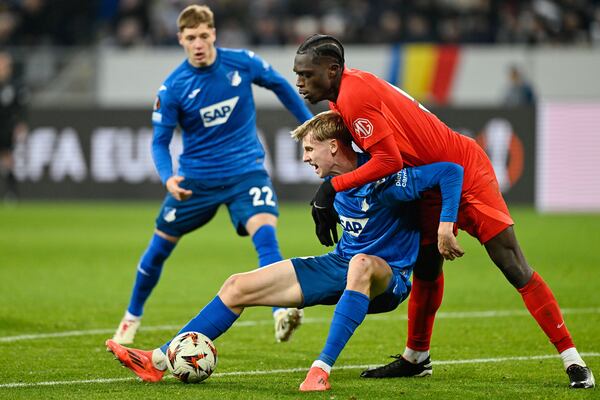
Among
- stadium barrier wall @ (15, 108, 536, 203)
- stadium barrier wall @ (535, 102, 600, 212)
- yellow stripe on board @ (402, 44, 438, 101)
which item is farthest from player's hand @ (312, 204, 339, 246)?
yellow stripe on board @ (402, 44, 438, 101)

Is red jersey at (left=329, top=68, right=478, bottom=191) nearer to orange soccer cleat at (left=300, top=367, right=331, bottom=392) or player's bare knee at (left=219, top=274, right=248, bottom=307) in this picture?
player's bare knee at (left=219, top=274, right=248, bottom=307)

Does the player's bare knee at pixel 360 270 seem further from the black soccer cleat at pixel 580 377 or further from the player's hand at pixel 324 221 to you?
the black soccer cleat at pixel 580 377

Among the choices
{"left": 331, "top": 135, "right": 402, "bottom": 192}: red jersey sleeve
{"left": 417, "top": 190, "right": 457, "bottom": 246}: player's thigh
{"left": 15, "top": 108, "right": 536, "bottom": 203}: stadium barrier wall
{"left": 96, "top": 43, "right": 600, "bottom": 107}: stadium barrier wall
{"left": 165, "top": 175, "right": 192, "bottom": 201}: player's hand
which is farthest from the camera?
{"left": 96, "top": 43, "right": 600, "bottom": 107}: stadium barrier wall

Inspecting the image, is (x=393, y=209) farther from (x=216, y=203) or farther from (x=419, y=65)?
(x=419, y=65)

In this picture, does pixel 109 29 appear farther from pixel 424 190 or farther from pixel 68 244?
pixel 424 190

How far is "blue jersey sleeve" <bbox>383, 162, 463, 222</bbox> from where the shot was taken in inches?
237

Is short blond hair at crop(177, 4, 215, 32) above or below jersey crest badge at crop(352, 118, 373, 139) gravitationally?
above

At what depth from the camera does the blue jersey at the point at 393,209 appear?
6062 millimetres

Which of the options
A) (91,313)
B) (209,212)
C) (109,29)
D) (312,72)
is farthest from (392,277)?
(109,29)

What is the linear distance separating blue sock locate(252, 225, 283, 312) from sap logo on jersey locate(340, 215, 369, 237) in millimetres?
1881

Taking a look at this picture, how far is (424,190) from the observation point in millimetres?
6109

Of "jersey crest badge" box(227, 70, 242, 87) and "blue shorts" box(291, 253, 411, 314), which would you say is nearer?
"blue shorts" box(291, 253, 411, 314)

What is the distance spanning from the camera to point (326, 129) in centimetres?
614

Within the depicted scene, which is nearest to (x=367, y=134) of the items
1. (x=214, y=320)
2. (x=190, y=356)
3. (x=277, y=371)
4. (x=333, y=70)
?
(x=333, y=70)
